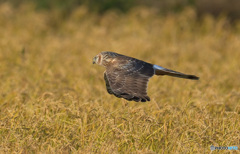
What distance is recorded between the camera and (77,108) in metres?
4.87

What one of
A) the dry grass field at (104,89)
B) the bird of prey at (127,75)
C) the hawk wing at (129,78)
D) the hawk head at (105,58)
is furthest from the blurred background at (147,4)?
the hawk wing at (129,78)

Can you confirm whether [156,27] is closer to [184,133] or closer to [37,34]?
[37,34]

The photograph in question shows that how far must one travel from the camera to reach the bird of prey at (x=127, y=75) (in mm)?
4383

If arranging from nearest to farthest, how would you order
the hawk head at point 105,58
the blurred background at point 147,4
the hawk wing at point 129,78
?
the hawk wing at point 129,78
the hawk head at point 105,58
the blurred background at point 147,4

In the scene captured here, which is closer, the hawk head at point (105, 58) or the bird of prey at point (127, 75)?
the bird of prey at point (127, 75)

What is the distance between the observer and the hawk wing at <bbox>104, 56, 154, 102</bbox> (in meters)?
4.37

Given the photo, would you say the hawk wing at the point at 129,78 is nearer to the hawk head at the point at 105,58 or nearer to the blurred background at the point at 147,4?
the hawk head at the point at 105,58

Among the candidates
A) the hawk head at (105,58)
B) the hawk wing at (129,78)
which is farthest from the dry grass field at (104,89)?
the hawk head at (105,58)

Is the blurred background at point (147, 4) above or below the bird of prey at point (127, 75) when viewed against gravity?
above

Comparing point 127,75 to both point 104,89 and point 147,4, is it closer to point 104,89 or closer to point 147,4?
point 104,89

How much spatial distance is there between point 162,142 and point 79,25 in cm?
825

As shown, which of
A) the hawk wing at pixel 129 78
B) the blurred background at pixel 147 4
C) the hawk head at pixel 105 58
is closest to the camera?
the hawk wing at pixel 129 78

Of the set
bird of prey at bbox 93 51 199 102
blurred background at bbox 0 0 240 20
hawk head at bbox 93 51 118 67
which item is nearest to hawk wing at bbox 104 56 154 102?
bird of prey at bbox 93 51 199 102

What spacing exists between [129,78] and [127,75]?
8 cm
